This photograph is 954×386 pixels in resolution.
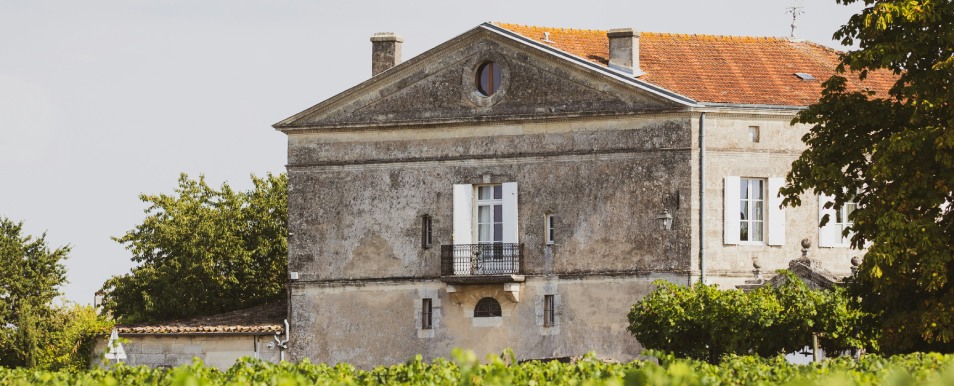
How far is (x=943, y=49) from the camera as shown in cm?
2977

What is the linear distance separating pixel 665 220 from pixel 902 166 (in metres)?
12.9

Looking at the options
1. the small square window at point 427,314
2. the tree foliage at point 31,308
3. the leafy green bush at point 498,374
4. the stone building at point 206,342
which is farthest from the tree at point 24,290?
the leafy green bush at point 498,374

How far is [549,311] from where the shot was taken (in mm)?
42844

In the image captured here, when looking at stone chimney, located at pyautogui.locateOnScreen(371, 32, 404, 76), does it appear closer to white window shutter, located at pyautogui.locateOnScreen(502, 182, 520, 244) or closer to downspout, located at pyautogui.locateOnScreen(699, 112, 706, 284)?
white window shutter, located at pyautogui.locateOnScreen(502, 182, 520, 244)

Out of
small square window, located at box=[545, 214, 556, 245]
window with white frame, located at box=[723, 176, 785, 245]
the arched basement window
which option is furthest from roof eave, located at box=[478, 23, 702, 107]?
the arched basement window

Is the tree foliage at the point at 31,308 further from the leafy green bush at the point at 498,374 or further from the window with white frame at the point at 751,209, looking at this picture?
the leafy green bush at the point at 498,374

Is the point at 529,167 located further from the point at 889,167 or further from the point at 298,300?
the point at 889,167

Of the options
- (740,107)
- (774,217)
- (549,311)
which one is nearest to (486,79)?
(549,311)

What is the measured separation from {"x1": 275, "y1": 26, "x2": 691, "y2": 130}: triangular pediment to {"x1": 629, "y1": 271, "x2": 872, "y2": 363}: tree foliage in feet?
20.3

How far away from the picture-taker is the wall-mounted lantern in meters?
41.9

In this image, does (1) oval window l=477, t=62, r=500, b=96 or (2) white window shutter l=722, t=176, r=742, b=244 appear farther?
(1) oval window l=477, t=62, r=500, b=96

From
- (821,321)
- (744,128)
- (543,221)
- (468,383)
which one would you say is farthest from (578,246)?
(468,383)

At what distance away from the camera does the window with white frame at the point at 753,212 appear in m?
42.2

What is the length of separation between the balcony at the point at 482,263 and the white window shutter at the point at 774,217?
5.41 m
